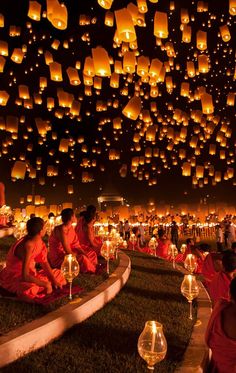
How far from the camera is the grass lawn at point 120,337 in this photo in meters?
3.38

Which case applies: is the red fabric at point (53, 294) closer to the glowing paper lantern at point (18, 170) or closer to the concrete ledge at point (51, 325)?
the concrete ledge at point (51, 325)

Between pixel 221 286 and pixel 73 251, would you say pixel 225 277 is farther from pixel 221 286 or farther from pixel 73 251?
pixel 73 251

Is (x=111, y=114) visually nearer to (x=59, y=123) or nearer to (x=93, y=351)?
(x=59, y=123)

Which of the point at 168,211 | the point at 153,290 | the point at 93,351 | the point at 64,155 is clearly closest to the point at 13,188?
the point at 64,155

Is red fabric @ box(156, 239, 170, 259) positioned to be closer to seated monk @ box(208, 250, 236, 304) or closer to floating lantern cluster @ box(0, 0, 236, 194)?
floating lantern cluster @ box(0, 0, 236, 194)

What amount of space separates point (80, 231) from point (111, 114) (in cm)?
1901

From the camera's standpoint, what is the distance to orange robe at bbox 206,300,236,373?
318cm

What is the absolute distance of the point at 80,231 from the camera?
7254mm

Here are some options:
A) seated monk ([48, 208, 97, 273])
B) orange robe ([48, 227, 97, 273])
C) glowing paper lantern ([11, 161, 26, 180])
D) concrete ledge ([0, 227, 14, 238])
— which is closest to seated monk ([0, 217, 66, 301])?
seated monk ([48, 208, 97, 273])

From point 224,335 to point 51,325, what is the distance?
1598 mm

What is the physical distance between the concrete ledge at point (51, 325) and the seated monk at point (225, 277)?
1.36 meters

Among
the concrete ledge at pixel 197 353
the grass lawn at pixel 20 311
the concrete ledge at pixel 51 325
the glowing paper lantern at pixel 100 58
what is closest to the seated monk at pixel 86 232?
the concrete ledge at pixel 51 325

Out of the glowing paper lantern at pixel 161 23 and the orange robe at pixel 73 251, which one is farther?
the glowing paper lantern at pixel 161 23

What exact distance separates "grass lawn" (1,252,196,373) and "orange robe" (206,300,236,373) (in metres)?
0.42
